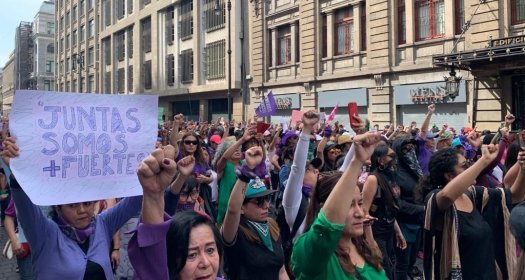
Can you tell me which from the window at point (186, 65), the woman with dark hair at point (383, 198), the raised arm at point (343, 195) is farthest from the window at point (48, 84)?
the raised arm at point (343, 195)

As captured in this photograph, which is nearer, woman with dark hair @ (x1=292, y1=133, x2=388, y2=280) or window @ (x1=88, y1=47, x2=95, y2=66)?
woman with dark hair @ (x1=292, y1=133, x2=388, y2=280)

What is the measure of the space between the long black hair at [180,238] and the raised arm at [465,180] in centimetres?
185

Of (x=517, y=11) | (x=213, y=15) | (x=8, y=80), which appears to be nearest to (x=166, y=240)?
(x=517, y=11)

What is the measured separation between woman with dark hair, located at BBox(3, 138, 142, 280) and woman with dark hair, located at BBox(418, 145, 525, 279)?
2.17m

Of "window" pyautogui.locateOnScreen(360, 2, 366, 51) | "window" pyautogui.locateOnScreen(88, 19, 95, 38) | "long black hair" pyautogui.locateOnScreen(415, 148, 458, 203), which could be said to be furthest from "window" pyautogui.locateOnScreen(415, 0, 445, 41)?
"window" pyautogui.locateOnScreen(88, 19, 95, 38)

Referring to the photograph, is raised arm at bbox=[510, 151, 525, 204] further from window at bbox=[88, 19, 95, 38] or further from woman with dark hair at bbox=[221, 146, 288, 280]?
window at bbox=[88, 19, 95, 38]

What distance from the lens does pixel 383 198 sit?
470 centimetres

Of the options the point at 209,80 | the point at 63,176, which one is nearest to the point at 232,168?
the point at 63,176

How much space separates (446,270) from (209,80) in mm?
28740

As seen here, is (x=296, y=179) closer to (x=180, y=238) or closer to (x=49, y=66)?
(x=180, y=238)

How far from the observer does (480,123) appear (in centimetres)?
1658

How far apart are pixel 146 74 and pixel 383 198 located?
3786 cm

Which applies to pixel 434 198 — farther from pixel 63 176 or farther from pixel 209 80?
pixel 209 80

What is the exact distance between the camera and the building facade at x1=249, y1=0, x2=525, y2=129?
53.9 feet
